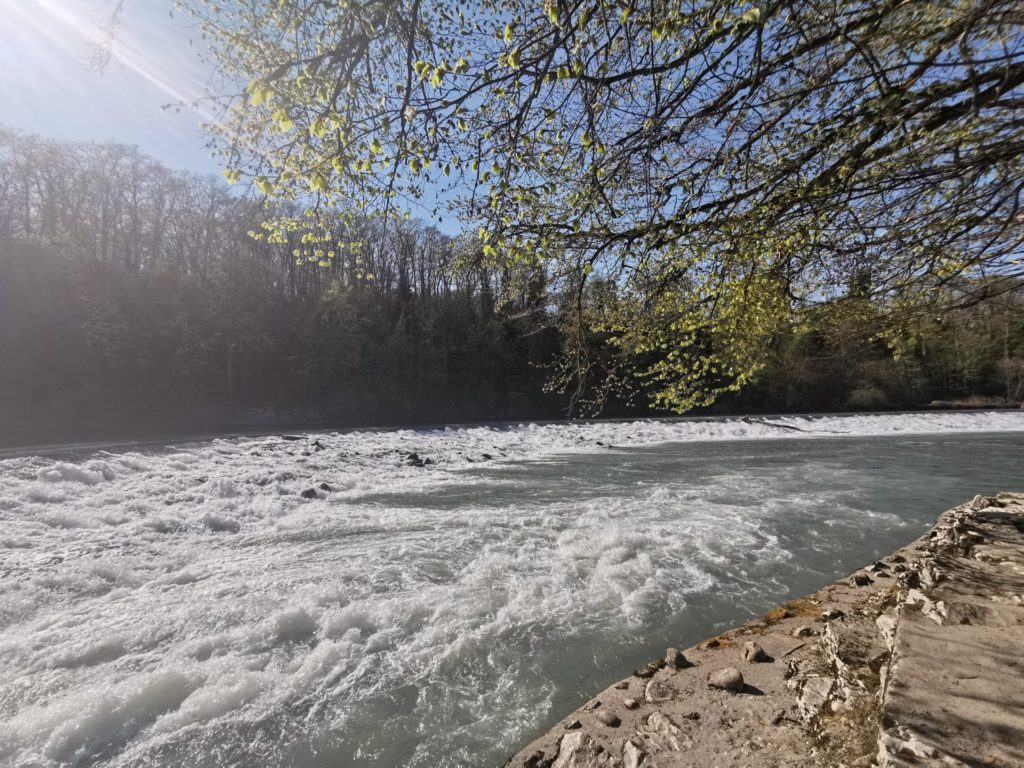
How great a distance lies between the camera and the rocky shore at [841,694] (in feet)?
5.09

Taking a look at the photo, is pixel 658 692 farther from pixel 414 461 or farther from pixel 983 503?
pixel 414 461

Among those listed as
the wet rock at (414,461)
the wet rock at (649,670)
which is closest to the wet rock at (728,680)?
the wet rock at (649,670)

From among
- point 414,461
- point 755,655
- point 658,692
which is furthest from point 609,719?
point 414,461

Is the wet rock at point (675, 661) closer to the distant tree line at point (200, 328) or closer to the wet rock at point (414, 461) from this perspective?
the wet rock at point (414, 461)

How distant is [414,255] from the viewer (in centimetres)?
3253

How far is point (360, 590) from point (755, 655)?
10.7ft

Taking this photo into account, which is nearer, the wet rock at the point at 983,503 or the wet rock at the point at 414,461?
the wet rock at the point at 983,503

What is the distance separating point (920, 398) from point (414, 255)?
3724 cm

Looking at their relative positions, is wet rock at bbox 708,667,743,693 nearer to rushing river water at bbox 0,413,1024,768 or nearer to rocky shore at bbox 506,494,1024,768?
rocky shore at bbox 506,494,1024,768

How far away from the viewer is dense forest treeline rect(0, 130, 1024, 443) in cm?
2000

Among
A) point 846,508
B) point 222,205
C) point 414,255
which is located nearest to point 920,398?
point 846,508

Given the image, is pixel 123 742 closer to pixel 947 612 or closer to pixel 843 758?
pixel 843 758

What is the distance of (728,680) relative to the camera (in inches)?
89.7

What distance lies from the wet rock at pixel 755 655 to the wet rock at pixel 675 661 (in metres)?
0.32
